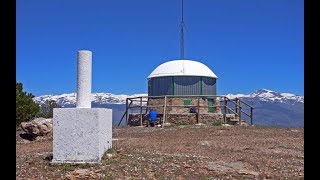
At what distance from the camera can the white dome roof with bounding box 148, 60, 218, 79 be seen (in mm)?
34719

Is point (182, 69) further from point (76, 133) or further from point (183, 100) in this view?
point (76, 133)

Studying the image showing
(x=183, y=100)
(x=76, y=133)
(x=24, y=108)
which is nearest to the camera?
(x=76, y=133)

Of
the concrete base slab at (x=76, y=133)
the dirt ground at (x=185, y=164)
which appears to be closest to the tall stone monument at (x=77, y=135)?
the concrete base slab at (x=76, y=133)

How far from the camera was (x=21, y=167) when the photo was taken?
10.2 meters

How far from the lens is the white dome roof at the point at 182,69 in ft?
114

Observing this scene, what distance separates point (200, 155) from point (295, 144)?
5172 millimetres

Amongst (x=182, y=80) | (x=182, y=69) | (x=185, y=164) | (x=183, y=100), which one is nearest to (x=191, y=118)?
(x=183, y=100)

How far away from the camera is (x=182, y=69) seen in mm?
35125

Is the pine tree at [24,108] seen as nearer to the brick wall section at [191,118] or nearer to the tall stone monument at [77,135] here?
the brick wall section at [191,118]

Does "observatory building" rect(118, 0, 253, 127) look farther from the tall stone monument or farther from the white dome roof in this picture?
the tall stone monument

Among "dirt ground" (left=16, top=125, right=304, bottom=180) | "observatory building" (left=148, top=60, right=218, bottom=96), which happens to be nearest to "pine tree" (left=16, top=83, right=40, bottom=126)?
"observatory building" (left=148, top=60, right=218, bottom=96)
